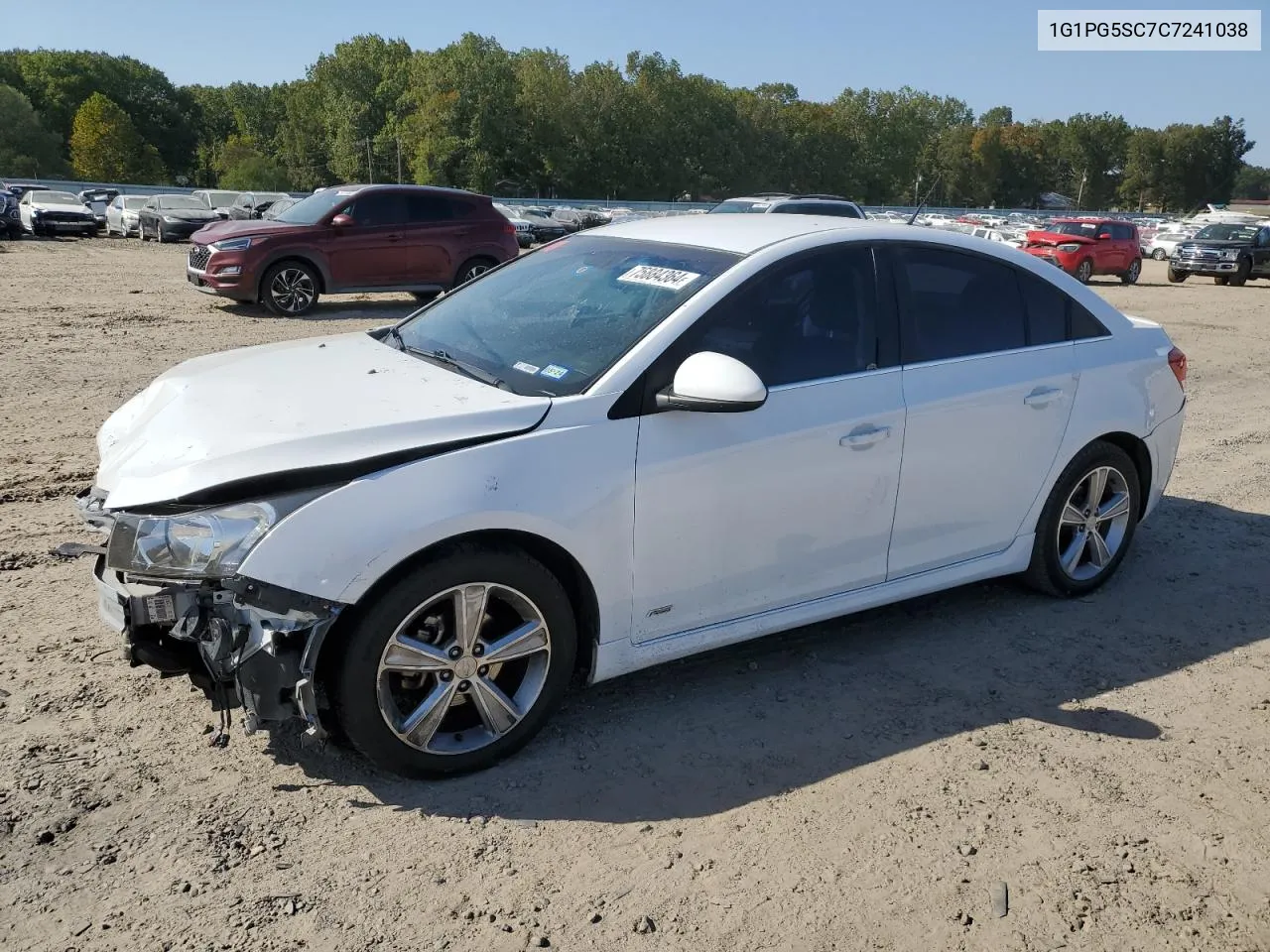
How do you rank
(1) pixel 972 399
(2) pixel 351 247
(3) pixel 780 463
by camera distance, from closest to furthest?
1. (3) pixel 780 463
2. (1) pixel 972 399
3. (2) pixel 351 247

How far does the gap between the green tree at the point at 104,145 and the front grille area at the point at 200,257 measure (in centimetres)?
7634

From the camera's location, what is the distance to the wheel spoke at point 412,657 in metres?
3.19

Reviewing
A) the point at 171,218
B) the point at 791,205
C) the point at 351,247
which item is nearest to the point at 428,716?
the point at 351,247

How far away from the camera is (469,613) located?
3291mm

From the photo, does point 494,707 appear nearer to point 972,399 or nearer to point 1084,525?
point 972,399

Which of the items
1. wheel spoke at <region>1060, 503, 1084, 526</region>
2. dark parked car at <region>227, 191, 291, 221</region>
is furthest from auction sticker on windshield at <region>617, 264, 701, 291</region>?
dark parked car at <region>227, 191, 291, 221</region>

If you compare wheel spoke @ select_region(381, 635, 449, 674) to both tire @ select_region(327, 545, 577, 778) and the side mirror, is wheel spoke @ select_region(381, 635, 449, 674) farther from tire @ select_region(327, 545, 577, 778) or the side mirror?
the side mirror

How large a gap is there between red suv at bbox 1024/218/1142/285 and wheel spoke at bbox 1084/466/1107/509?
74.3 ft

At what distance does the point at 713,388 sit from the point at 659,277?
0.75m

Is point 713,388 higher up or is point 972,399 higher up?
point 713,388

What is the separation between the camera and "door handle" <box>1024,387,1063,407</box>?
4.57m

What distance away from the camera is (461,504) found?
3164 mm

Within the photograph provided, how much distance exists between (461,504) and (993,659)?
251cm

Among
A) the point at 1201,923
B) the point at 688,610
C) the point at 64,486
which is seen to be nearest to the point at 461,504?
the point at 688,610
